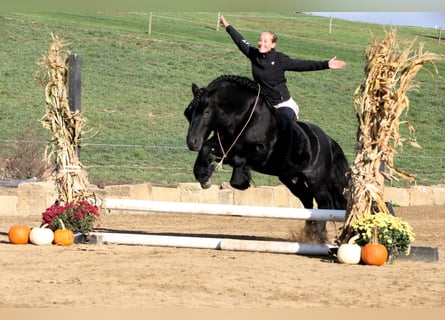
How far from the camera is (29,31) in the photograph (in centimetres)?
3975

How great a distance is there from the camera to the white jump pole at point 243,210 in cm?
1070

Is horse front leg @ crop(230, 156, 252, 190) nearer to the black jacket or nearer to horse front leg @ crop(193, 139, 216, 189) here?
horse front leg @ crop(193, 139, 216, 189)

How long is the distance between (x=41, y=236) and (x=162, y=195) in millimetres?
5486

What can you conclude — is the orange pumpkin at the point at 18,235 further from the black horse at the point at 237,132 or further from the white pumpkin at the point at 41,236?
the black horse at the point at 237,132

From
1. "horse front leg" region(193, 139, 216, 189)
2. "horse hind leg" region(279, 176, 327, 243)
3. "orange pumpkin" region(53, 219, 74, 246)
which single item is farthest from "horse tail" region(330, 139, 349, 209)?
"orange pumpkin" region(53, 219, 74, 246)

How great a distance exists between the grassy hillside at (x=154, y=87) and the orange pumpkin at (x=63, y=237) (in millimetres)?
7788

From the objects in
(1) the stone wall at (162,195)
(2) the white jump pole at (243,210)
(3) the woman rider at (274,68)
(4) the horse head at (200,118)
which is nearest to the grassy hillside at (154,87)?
(1) the stone wall at (162,195)

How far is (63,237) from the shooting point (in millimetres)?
11023

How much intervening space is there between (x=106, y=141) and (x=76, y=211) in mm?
13747

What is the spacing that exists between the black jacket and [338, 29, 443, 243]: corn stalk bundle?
1.53m

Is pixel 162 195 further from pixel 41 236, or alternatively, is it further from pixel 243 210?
pixel 243 210

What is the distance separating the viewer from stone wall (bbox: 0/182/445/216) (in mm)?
14922

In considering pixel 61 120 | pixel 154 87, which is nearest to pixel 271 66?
pixel 61 120

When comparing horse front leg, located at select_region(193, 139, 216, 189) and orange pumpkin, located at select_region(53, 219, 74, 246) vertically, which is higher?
horse front leg, located at select_region(193, 139, 216, 189)
